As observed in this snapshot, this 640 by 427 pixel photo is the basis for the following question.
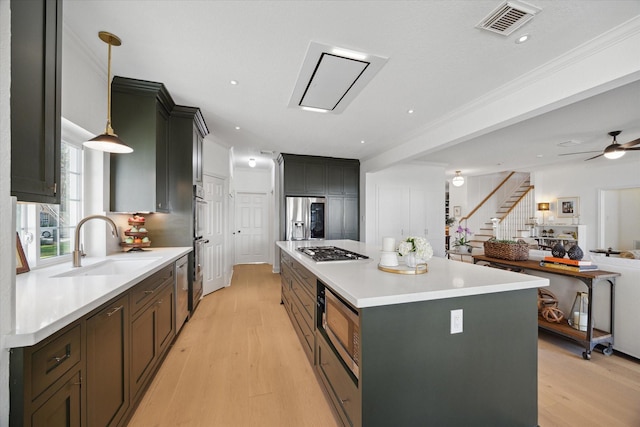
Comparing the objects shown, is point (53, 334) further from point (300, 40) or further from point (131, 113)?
point (131, 113)

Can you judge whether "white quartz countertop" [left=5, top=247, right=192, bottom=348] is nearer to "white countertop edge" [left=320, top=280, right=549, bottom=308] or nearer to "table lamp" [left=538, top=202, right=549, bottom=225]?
"white countertop edge" [left=320, top=280, right=549, bottom=308]

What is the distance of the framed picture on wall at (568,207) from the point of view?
649 centimetres

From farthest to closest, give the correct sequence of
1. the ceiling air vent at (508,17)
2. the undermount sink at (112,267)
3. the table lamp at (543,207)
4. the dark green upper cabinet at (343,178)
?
the table lamp at (543,207)
the dark green upper cabinet at (343,178)
the undermount sink at (112,267)
the ceiling air vent at (508,17)

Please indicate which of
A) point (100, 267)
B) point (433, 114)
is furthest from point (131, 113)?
point (433, 114)

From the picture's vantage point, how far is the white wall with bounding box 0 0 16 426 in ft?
2.66

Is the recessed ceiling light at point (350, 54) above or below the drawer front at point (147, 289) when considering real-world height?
above

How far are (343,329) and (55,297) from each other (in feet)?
4.67

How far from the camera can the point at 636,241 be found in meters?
6.05

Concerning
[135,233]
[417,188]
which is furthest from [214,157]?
[417,188]

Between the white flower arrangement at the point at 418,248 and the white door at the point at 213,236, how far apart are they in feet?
10.7

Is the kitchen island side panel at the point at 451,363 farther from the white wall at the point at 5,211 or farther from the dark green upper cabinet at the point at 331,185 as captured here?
the dark green upper cabinet at the point at 331,185

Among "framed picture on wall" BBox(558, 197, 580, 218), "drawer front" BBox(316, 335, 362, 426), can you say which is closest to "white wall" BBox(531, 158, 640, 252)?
"framed picture on wall" BBox(558, 197, 580, 218)

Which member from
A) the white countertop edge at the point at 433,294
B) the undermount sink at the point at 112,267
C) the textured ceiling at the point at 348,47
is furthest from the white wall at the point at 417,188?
the undermount sink at the point at 112,267

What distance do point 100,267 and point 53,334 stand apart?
4.68 ft
